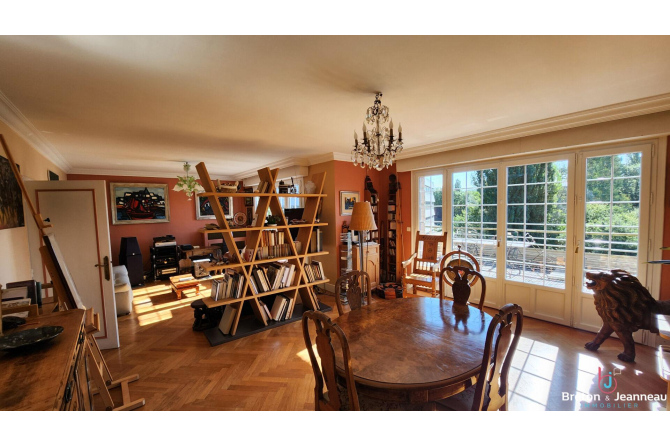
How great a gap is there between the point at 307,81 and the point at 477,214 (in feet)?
10.3

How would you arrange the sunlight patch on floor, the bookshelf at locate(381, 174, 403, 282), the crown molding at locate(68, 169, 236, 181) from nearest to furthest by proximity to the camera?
the sunlight patch on floor → the bookshelf at locate(381, 174, 403, 282) → the crown molding at locate(68, 169, 236, 181)

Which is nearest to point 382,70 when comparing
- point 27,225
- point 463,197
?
point 463,197

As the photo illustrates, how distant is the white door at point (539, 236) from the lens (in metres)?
3.17

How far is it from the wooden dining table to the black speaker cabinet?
5263mm

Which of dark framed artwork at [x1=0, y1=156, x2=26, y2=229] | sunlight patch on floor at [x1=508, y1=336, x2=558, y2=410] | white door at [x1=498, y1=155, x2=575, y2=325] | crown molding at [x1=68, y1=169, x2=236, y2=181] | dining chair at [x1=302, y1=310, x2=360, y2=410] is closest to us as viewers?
dining chair at [x1=302, y1=310, x2=360, y2=410]

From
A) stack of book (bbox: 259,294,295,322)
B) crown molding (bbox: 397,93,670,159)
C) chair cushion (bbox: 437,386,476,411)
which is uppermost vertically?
crown molding (bbox: 397,93,670,159)

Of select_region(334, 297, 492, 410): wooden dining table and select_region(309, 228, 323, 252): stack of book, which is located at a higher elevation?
select_region(309, 228, 323, 252): stack of book

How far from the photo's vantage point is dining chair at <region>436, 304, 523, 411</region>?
46.5 inches

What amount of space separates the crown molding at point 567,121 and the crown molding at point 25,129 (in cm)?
447

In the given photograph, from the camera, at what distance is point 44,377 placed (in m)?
0.97

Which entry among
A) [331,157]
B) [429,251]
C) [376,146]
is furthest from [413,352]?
[331,157]

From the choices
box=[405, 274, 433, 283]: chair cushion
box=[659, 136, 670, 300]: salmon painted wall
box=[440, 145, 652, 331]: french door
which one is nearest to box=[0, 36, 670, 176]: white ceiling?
box=[440, 145, 652, 331]: french door

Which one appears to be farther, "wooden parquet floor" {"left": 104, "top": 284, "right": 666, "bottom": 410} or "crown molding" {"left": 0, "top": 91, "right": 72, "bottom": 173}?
"crown molding" {"left": 0, "top": 91, "right": 72, "bottom": 173}

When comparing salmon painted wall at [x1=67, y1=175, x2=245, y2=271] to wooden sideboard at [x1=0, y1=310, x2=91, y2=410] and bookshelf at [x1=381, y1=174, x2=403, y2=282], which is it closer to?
bookshelf at [x1=381, y1=174, x2=403, y2=282]
